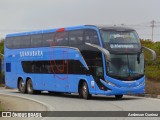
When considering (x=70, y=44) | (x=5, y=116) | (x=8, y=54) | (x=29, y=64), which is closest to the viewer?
(x=5, y=116)

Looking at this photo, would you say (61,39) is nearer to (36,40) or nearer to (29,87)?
(36,40)

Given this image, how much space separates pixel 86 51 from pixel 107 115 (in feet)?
31.4

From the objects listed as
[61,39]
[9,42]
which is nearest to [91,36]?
[61,39]

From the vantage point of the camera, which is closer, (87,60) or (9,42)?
(87,60)

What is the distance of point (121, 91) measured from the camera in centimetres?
2530

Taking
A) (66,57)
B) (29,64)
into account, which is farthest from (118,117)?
(29,64)

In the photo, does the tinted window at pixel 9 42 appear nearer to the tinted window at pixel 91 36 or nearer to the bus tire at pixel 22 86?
the bus tire at pixel 22 86

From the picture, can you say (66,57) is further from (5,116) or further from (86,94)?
(5,116)

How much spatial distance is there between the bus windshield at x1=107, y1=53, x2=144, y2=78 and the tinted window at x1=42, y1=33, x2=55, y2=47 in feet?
20.1

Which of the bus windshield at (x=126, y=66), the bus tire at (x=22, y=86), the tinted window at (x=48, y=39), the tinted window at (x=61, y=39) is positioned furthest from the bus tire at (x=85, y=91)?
the bus tire at (x=22, y=86)

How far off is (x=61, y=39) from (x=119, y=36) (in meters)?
4.59

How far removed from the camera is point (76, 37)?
27625 millimetres

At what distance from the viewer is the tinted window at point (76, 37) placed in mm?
27164

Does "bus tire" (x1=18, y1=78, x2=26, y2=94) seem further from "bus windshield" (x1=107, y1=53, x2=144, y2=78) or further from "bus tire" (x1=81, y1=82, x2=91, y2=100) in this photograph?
"bus windshield" (x1=107, y1=53, x2=144, y2=78)
